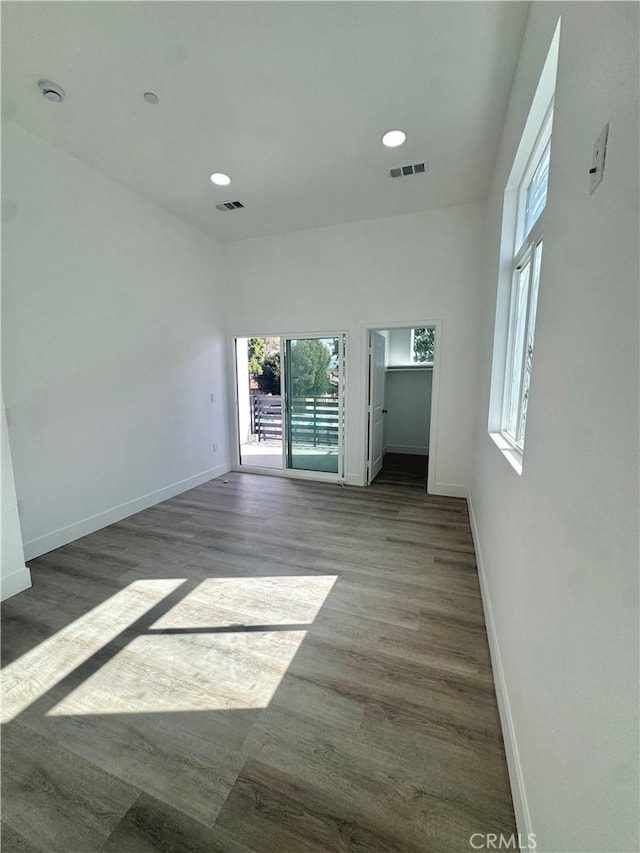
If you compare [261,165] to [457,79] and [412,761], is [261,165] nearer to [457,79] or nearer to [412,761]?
[457,79]

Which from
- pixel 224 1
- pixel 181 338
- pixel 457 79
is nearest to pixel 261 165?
pixel 224 1

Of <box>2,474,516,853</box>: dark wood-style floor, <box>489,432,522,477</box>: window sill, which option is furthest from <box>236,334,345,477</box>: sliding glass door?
<box>489,432,522,477</box>: window sill

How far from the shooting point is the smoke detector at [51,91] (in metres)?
2.22

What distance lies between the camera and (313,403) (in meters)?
4.95

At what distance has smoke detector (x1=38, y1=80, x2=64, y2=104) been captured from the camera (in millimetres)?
2219

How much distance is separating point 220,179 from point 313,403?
2.82m

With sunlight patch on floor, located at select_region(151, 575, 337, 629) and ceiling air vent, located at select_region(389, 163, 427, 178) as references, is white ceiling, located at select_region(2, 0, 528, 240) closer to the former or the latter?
ceiling air vent, located at select_region(389, 163, 427, 178)

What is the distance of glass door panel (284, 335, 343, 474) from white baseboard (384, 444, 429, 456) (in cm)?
201

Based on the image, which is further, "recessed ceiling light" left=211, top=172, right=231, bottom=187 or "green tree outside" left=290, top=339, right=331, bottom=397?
"green tree outside" left=290, top=339, right=331, bottom=397

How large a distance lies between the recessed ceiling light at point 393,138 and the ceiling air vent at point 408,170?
0.35 m

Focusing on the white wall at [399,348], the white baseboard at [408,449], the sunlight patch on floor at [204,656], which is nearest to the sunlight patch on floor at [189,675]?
the sunlight patch on floor at [204,656]

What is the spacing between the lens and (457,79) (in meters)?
2.18

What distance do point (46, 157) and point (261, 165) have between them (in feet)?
5.85

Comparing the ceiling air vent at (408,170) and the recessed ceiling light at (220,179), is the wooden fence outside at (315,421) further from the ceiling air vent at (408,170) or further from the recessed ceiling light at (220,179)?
the recessed ceiling light at (220,179)
